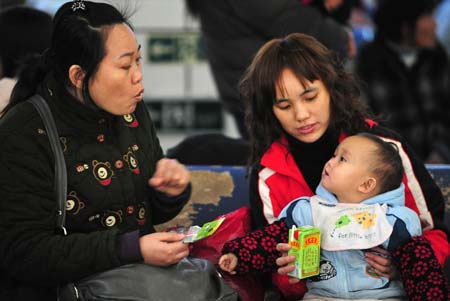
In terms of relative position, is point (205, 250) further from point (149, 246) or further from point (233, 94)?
point (233, 94)

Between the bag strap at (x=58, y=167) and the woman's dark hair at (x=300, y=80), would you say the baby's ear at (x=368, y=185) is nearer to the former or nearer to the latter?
the woman's dark hair at (x=300, y=80)

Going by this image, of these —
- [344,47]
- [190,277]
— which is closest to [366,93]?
[344,47]

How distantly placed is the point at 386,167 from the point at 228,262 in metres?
0.64

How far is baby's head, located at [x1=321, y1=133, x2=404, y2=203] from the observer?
9.84 ft

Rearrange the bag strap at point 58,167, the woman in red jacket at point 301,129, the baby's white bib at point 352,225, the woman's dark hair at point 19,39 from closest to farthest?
the bag strap at point 58,167 → the baby's white bib at point 352,225 → the woman in red jacket at point 301,129 → the woman's dark hair at point 19,39

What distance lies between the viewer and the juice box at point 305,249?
2855 millimetres

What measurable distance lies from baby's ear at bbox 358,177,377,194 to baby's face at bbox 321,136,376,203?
1 centimetres

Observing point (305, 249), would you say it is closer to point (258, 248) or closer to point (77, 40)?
point (258, 248)

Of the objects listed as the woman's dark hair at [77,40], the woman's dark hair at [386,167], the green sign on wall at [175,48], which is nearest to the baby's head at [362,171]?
the woman's dark hair at [386,167]

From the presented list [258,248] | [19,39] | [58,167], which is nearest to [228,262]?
[258,248]

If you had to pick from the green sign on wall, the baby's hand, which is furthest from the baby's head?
the green sign on wall

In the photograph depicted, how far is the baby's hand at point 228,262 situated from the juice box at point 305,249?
0.67ft

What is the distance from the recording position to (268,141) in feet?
11.0

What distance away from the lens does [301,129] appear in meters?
3.19
